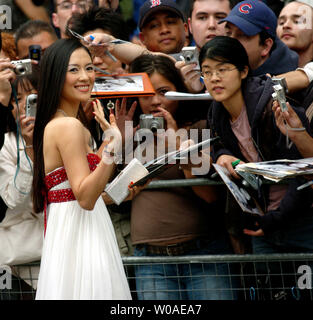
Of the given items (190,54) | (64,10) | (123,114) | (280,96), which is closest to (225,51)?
(190,54)

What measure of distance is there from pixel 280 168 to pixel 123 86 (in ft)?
3.85

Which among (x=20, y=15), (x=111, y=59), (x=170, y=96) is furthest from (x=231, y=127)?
(x=20, y=15)

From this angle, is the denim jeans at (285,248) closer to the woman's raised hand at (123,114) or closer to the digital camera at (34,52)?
the woman's raised hand at (123,114)

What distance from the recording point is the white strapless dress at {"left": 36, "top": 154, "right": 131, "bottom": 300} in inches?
138

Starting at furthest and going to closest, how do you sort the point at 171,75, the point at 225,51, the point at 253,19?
1. the point at 171,75
2. the point at 253,19
3. the point at 225,51

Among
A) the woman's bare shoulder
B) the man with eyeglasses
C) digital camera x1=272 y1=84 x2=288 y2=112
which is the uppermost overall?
the man with eyeglasses

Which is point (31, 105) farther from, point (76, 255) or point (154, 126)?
point (76, 255)

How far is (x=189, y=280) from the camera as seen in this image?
4254 mm

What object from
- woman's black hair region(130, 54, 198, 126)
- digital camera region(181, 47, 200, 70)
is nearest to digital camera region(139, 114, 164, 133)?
woman's black hair region(130, 54, 198, 126)

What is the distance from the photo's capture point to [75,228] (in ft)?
11.8

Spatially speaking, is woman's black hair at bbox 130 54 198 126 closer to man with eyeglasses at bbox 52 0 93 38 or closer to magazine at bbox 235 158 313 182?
magazine at bbox 235 158 313 182

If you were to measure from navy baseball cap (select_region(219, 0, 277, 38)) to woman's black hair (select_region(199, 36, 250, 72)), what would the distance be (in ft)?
0.88
